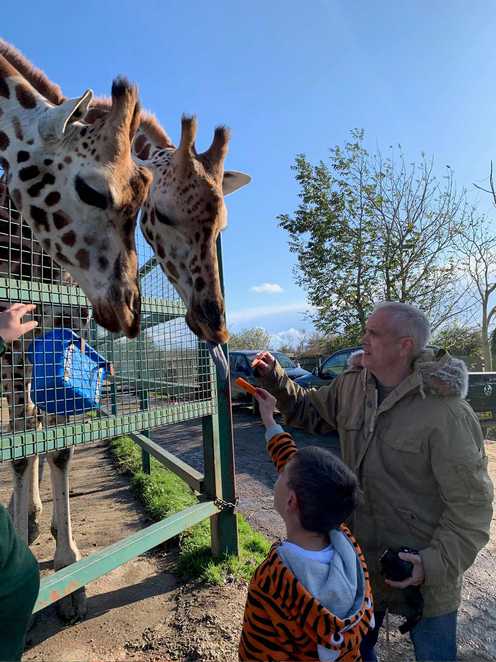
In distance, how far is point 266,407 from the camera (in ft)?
7.91

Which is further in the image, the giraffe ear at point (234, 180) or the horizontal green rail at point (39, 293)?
the giraffe ear at point (234, 180)

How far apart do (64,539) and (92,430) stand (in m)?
1.06

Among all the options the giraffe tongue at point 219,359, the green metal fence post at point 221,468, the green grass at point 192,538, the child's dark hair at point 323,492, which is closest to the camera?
the child's dark hair at point 323,492

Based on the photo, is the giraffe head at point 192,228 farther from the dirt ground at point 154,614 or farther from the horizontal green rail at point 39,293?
the dirt ground at point 154,614

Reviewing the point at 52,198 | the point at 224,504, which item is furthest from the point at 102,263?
the point at 224,504

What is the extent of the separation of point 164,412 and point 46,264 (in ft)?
4.84

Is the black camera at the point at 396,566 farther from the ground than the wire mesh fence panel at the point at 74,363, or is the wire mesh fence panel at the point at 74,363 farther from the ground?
the wire mesh fence panel at the point at 74,363

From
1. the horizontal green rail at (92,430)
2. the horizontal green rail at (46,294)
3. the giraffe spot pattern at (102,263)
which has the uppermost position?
the giraffe spot pattern at (102,263)

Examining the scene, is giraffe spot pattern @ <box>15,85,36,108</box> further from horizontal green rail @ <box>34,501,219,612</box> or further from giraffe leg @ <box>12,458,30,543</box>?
horizontal green rail @ <box>34,501,219,612</box>

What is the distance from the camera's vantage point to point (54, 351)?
2480 mm

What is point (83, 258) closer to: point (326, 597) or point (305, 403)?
point (305, 403)

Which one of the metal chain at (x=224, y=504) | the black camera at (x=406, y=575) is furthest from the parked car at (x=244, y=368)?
the black camera at (x=406, y=575)

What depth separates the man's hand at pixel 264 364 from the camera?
262 centimetres

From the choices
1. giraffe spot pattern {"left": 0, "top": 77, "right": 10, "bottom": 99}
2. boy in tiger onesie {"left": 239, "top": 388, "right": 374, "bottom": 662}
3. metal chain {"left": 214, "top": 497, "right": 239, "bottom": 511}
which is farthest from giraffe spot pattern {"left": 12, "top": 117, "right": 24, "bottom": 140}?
A: metal chain {"left": 214, "top": 497, "right": 239, "bottom": 511}
